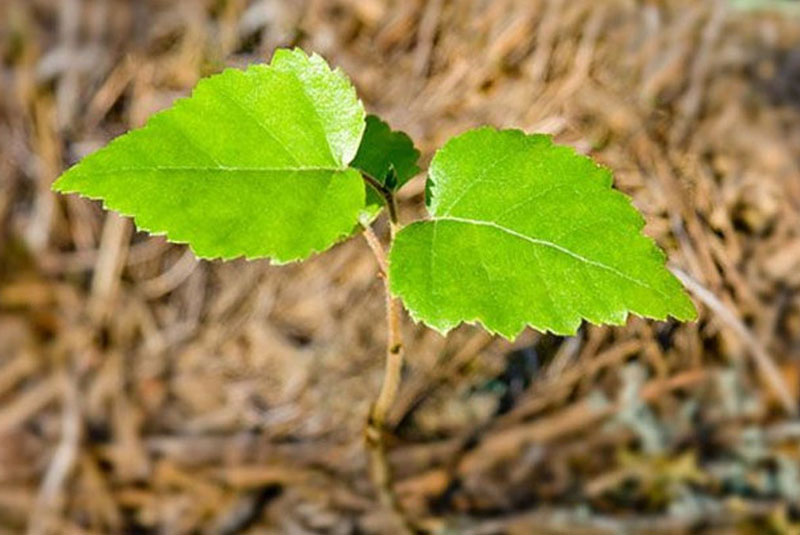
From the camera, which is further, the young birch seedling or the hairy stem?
the hairy stem

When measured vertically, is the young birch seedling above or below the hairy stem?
above

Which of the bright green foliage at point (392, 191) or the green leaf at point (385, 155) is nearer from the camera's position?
the bright green foliage at point (392, 191)

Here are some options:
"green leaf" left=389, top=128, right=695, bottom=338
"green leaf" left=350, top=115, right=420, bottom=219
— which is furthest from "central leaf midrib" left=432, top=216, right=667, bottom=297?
"green leaf" left=350, top=115, right=420, bottom=219

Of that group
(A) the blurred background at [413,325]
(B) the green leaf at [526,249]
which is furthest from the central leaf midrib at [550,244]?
(A) the blurred background at [413,325]

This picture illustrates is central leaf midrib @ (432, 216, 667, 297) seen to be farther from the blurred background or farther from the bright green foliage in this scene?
the blurred background

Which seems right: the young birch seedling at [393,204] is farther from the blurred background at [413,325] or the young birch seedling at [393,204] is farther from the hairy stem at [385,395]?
the blurred background at [413,325]

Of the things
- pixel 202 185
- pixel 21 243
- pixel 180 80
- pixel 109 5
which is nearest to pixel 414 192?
pixel 180 80
